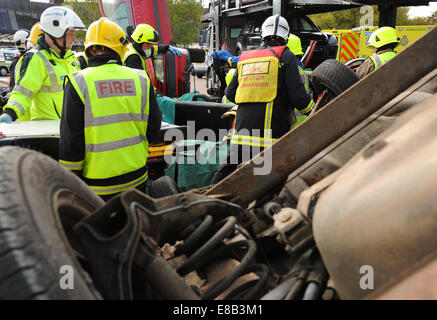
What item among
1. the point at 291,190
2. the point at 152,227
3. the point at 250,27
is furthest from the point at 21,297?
the point at 250,27

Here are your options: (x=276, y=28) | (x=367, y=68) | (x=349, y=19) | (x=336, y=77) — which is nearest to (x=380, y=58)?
(x=367, y=68)

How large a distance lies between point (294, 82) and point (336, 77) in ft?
2.47

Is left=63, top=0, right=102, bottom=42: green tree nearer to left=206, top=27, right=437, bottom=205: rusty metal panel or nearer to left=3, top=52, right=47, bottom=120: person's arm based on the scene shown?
left=3, top=52, right=47, bottom=120: person's arm

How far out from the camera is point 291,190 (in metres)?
1.57

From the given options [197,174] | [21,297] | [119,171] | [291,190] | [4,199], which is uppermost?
[4,199]

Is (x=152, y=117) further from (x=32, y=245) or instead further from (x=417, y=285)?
(x=417, y=285)

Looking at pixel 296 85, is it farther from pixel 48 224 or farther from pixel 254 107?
pixel 48 224

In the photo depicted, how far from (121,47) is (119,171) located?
87cm

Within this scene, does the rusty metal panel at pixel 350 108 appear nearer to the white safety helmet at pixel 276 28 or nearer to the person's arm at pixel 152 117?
the person's arm at pixel 152 117

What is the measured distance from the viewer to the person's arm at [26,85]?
311 centimetres

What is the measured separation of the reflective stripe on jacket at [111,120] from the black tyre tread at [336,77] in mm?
1212

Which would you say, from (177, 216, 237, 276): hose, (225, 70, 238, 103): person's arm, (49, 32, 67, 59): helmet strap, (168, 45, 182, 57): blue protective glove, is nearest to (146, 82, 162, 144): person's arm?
(225, 70, 238, 103): person's arm

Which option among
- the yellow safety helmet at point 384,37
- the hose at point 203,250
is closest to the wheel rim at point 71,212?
the hose at point 203,250

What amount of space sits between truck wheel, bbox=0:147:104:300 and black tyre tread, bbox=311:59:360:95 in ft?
5.93
